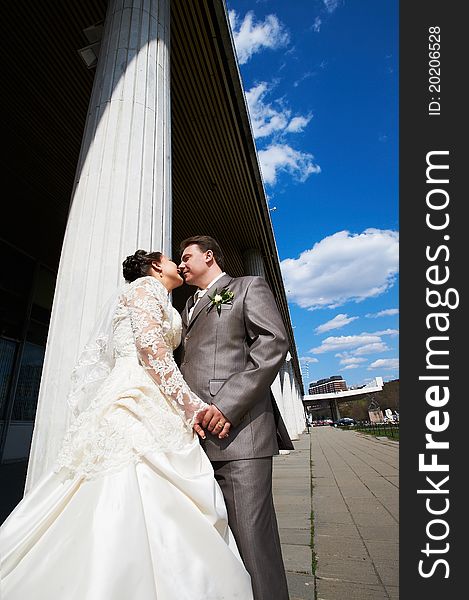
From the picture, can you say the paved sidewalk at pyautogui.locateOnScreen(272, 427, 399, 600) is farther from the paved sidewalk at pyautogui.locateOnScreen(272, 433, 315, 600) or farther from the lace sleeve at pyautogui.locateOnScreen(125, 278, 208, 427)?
the lace sleeve at pyautogui.locateOnScreen(125, 278, 208, 427)

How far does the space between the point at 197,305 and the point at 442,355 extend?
1.86 metres

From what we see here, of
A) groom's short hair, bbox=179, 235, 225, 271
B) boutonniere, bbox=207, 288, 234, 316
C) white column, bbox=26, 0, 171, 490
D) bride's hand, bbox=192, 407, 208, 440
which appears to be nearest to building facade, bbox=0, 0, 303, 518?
white column, bbox=26, 0, 171, 490

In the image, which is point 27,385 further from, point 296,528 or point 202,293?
point 202,293

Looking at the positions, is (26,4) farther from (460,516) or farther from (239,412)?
(460,516)

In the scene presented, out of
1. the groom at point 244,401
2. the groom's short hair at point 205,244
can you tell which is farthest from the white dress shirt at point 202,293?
the groom's short hair at point 205,244

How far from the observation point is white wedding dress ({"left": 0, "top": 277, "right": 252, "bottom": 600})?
101 centimetres

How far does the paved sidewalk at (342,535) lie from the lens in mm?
2302

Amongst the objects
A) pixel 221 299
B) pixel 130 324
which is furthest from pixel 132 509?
pixel 221 299

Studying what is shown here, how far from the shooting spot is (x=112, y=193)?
240cm

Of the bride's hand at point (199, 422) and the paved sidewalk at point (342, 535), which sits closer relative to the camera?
the bride's hand at point (199, 422)

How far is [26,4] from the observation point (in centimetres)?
446

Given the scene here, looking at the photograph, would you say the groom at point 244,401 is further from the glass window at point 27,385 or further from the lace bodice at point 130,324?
the glass window at point 27,385

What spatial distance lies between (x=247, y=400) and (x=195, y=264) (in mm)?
904

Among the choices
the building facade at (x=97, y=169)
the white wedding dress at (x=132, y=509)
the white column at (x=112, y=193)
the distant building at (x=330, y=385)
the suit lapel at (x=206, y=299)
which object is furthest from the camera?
the distant building at (x=330, y=385)
